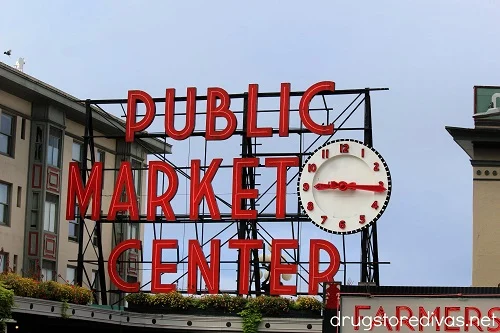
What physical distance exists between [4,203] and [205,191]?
929 centimetres

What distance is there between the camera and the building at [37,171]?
52.6 meters

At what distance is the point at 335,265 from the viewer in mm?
49500

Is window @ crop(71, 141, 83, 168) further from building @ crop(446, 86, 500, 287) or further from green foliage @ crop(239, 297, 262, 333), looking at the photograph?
building @ crop(446, 86, 500, 287)

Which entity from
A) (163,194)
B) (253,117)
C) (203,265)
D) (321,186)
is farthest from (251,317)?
(253,117)

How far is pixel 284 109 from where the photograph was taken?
170 ft

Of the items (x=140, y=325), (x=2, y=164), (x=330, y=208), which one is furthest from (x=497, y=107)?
(x=2, y=164)

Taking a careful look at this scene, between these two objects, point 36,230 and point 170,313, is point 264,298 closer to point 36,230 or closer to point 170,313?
point 170,313

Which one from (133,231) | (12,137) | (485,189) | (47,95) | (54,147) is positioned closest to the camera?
(485,189)

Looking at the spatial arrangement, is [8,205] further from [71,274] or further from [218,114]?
[218,114]

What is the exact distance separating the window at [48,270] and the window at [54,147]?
16.0ft

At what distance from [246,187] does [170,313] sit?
24.1 feet

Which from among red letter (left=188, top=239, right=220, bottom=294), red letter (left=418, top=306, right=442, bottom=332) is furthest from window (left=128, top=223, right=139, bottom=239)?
red letter (left=418, top=306, right=442, bottom=332)

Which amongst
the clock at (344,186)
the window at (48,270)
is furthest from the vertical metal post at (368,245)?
the window at (48,270)

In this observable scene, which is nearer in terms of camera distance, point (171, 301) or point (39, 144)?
point (171, 301)
